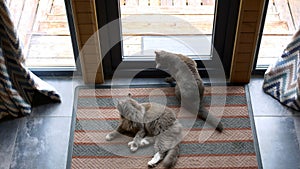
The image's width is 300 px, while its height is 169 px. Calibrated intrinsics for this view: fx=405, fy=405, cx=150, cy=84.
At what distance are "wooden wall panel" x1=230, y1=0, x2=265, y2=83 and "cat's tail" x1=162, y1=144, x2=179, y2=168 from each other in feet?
2.07

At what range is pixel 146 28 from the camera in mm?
2414

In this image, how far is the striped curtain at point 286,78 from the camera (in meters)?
2.20

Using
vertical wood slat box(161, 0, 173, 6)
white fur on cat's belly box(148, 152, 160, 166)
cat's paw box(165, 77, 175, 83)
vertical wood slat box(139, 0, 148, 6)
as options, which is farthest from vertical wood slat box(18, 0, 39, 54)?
white fur on cat's belly box(148, 152, 160, 166)

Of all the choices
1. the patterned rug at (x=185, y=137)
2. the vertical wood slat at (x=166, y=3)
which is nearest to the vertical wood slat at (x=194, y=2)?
the vertical wood slat at (x=166, y=3)

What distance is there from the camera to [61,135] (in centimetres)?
224

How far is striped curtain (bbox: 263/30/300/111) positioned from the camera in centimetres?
220

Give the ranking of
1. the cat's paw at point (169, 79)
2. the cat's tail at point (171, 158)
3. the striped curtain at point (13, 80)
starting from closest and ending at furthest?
1. the striped curtain at point (13, 80)
2. the cat's tail at point (171, 158)
3. the cat's paw at point (169, 79)

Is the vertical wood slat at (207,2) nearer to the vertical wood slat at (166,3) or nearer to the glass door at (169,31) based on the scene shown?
the glass door at (169,31)

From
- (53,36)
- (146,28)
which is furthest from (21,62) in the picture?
(146,28)

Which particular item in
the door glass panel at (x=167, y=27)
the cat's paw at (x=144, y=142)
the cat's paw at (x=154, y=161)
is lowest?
the cat's paw at (x=154, y=161)

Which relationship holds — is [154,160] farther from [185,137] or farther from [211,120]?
[211,120]

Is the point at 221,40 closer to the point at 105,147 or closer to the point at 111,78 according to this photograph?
the point at 111,78

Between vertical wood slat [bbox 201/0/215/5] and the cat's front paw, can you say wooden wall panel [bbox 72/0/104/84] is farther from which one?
vertical wood slat [bbox 201/0/215/5]

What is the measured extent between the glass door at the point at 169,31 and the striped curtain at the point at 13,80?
1.41ft
